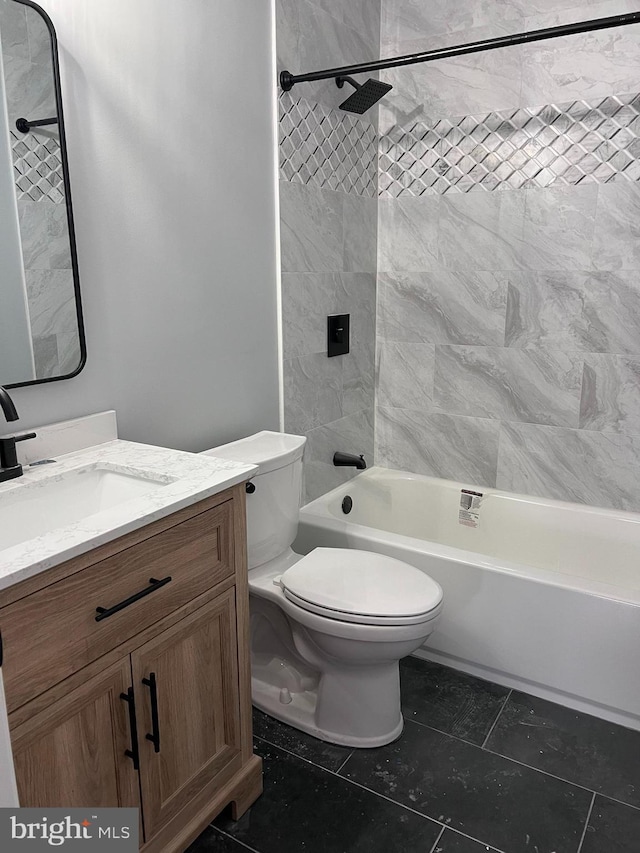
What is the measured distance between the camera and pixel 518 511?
2.75 m

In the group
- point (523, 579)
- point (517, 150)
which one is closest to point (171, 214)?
point (517, 150)

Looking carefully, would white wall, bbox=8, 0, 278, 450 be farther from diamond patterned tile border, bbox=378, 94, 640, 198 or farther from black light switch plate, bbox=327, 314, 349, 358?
diamond patterned tile border, bbox=378, 94, 640, 198

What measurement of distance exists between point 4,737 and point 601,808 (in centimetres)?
146

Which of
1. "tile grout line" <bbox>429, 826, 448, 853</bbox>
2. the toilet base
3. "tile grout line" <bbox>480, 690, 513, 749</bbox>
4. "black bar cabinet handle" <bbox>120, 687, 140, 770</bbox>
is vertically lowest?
"tile grout line" <bbox>429, 826, 448, 853</bbox>

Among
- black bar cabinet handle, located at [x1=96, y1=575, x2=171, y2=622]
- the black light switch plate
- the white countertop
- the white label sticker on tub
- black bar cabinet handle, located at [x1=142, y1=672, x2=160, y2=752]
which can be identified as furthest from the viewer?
the white label sticker on tub

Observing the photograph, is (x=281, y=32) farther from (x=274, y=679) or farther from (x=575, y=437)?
(x=274, y=679)

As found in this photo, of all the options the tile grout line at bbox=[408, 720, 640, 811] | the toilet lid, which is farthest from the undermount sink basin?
the tile grout line at bbox=[408, 720, 640, 811]

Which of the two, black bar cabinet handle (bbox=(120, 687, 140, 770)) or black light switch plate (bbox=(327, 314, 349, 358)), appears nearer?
black bar cabinet handle (bbox=(120, 687, 140, 770))

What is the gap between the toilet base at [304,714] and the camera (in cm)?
195

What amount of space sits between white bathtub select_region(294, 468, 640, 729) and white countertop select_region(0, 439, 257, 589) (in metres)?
0.97

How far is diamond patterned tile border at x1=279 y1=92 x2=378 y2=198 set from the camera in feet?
7.59

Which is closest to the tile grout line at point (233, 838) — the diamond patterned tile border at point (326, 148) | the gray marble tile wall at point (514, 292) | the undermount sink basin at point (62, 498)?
the undermount sink basin at point (62, 498)

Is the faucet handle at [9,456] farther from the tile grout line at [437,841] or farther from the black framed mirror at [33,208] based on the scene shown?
the tile grout line at [437,841]

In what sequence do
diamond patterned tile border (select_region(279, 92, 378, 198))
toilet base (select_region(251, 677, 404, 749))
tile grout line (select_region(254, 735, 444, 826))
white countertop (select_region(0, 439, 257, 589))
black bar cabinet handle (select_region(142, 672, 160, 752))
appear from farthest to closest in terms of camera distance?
diamond patterned tile border (select_region(279, 92, 378, 198)), toilet base (select_region(251, 677, 404, 749)), tile grout line (select_region(254, 735, 444, 826)), black bar cabinet handle (select_region(142, 672, 160, 752)), white countertop (select_region(0, 439, 257, 589))
